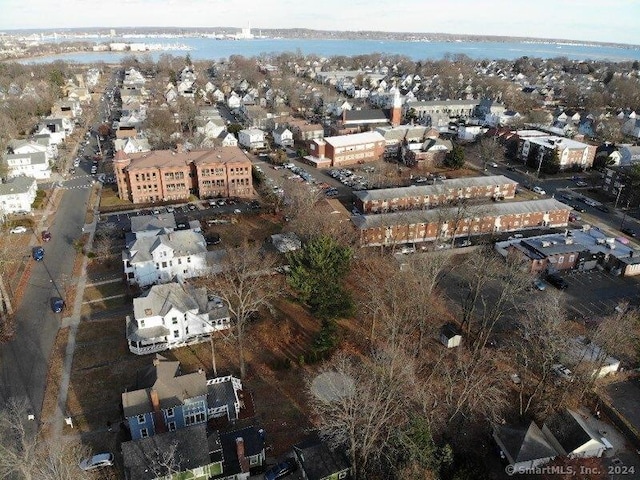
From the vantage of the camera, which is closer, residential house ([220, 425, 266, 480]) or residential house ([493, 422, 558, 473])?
residential house ([220, 425, 266, 480])

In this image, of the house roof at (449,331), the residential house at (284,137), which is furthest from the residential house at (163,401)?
the residential house at (284,137)

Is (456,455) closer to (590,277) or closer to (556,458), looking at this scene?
(556,458)

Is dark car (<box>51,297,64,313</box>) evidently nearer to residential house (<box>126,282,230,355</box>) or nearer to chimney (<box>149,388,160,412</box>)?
residential house (<box>126,282,230,355</box>)

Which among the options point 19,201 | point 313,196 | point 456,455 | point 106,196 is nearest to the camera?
point 456,455

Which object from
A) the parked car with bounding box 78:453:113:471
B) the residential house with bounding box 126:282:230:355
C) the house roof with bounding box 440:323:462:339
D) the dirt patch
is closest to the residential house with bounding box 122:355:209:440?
the parked car with bounding box 78:453:113:471

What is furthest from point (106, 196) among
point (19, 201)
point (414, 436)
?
point (414, 436)

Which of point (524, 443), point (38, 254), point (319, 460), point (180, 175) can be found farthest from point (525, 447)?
point (180, 175)

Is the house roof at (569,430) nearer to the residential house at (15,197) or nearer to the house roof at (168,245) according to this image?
the house roof at (168,245)
